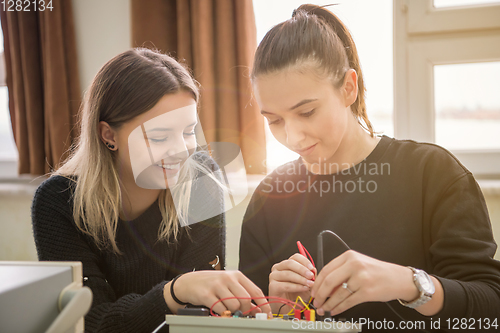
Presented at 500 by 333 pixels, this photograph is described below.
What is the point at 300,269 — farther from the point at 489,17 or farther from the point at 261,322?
the point at 489,17

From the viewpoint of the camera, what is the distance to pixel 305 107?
2.75 ft

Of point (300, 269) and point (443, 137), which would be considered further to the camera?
point (443, 137)

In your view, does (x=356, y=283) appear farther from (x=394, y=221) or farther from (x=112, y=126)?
(x=112, y=126)

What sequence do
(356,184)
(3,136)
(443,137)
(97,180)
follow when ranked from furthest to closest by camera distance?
(3,136)
(443,137)
(97,180)
(356,184)

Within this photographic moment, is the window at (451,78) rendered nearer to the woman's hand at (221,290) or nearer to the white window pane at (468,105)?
the white window pane at (468,105)

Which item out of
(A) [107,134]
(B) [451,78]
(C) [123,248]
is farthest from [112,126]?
(B) [451,78]

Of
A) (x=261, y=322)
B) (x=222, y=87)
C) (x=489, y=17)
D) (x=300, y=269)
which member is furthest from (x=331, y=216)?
(x=489, y=17)

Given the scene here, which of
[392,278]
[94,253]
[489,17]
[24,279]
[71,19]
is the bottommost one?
[94,253]

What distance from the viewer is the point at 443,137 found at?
1.74m

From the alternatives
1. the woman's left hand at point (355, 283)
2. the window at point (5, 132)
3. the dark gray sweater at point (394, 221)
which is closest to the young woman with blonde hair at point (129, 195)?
the dark gray sweater at point (394, 221)

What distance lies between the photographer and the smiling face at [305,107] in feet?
2.75

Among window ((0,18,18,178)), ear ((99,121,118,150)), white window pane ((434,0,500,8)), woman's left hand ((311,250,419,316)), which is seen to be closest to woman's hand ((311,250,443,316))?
woman's left hand ((311,250,419,316))

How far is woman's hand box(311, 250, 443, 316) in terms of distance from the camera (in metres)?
0.59

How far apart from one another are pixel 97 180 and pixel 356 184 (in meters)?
0.69
